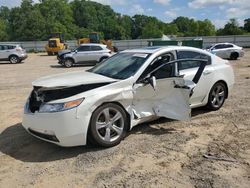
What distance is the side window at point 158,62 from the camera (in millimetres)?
6074

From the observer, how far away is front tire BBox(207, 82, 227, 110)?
24.5ft

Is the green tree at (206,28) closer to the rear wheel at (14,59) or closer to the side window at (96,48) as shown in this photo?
the rear wheel at (14,59)

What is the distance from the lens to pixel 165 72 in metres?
Result: 6.27

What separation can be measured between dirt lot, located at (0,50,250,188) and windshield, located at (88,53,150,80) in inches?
43.3

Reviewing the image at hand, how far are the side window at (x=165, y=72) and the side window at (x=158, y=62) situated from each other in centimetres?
11

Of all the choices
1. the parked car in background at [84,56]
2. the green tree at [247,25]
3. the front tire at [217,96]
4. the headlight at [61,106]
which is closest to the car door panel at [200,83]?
the front tire at [217,96]

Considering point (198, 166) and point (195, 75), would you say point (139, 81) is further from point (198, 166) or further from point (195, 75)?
point (198, 166)

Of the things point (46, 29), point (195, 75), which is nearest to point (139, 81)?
point (195, 75)

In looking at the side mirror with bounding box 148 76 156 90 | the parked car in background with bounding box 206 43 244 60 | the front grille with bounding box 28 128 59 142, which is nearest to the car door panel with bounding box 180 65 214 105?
the side mirror with bounding box 148 76 156 90

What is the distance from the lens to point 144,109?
603 centimetres

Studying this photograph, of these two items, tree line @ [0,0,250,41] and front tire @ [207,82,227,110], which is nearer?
front tire @ [207,82,227,110]

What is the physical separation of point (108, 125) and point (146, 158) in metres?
0.85

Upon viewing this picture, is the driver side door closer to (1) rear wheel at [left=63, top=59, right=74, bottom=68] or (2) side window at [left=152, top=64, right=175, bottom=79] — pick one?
(2) side window at [left=152, top=64, right=175, bottom=79]

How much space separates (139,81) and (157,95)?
1.50 feet
